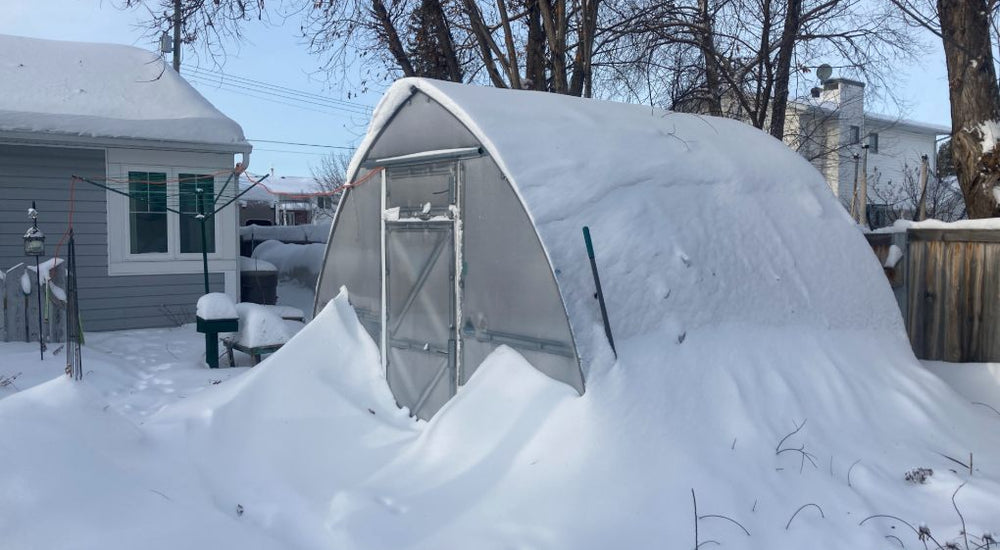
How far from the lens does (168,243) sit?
11789mm

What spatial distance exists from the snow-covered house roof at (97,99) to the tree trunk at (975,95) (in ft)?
31.8

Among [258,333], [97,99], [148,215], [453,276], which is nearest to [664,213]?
[453,276]

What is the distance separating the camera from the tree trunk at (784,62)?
1144 centimetres

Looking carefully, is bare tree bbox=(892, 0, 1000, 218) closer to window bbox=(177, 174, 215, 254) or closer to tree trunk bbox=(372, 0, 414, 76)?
tree trunk bbox=(372, 0, 414, 76)

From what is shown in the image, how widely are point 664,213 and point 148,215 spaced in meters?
9.04

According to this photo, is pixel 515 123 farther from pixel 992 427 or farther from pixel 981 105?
pixel 981 105

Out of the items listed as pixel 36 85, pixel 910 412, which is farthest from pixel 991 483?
pixel 36 85

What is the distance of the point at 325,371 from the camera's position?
638cm

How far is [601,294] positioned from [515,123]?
61.3 inches

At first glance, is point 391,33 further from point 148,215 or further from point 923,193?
point 923,193

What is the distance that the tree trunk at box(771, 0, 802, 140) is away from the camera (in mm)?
11438

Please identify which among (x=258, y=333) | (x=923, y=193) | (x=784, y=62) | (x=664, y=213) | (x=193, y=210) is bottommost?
(x=258, y=333)

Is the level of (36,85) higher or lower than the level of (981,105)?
higher

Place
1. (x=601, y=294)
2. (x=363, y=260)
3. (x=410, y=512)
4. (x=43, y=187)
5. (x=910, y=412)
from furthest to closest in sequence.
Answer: (x=43, y=187)
(x=363, y=260)
(x=910, y=412)
(x=601, y=294)
(x=410, y=512)
